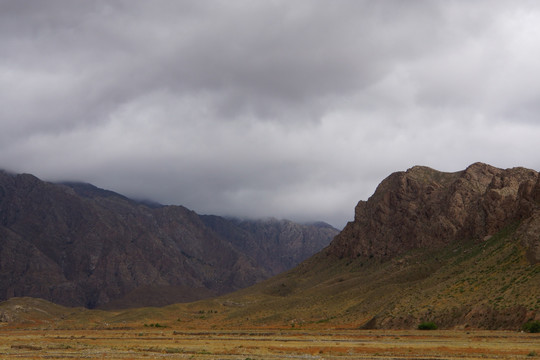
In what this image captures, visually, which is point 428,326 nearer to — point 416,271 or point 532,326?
point 532,326

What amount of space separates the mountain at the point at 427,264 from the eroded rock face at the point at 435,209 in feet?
1.13

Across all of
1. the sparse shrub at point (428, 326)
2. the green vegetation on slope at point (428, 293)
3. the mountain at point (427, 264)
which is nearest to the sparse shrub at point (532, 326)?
the mountain at point (427, 264)

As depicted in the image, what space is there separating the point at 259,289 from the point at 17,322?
78.0 metres

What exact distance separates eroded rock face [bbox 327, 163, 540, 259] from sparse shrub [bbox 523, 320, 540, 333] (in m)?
43.2

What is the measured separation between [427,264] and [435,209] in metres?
35.6

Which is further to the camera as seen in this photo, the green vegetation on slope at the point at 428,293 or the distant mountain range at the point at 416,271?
the distant mountain range at the point at 416,271

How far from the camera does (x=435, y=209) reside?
15938cm

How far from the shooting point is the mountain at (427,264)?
79562 mm

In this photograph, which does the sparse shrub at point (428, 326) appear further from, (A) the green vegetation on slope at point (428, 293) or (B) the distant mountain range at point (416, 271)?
(B) the distant mountain range at point (416, 271)

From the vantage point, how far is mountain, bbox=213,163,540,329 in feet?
261

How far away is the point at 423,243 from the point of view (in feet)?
506

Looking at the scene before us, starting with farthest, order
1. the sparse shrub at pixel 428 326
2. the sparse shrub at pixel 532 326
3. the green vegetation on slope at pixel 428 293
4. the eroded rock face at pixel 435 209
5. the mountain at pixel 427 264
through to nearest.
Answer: the eroded rock face at pixel 435 209 → the mountain at pixel 427 264 → the sparse shrub at pixel 428 326 → the green vegetation on slope at pixel 428 293 → the sparse shrub at pixel 532 326

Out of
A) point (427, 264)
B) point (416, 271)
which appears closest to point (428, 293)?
point (416, 271)

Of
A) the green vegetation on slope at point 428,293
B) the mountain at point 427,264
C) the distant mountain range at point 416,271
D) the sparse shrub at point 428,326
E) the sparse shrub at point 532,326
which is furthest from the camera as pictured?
the distant mountain range at point 416,271
